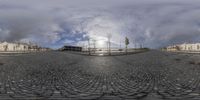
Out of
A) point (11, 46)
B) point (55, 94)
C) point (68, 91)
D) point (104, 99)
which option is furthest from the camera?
point (11, 46)

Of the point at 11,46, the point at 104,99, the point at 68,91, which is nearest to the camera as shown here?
the point at 104,99

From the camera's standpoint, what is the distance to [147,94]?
12.8 m

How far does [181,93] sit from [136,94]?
2.21 m

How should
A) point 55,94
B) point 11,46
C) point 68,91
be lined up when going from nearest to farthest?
1. point 55,94
2. point 68,91
3. point 11,46

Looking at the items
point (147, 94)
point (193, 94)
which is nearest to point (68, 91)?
point (147, 94)

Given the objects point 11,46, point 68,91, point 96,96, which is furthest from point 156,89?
point 11,46

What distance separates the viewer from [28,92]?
13.1 m

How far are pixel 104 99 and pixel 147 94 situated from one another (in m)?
2.27

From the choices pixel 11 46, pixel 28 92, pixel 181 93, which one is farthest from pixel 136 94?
pixel 11 46

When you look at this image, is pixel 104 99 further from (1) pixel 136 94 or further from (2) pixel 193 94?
(2) pixel 193 94

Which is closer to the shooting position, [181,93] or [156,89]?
[181,93]

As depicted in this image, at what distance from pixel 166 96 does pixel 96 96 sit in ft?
10.5

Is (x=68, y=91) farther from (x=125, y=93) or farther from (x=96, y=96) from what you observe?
(x=125, y=93)

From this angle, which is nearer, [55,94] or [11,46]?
[55,94]
